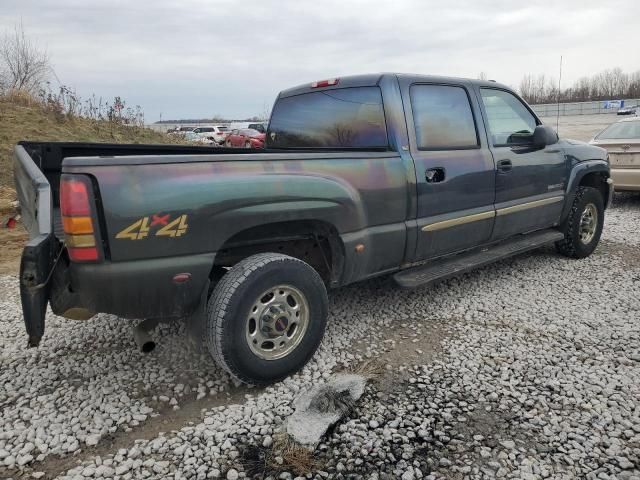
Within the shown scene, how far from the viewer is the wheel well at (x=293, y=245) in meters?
2.84

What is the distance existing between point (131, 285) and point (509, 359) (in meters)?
2.38

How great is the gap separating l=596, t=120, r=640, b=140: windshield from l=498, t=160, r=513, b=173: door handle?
5437mm

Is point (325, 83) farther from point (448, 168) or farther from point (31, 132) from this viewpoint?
point (31, 132)

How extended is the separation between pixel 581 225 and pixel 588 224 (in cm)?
15

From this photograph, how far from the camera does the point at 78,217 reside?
220cm

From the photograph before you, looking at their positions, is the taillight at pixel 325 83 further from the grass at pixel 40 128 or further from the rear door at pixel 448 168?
the grass at pixel 40 128

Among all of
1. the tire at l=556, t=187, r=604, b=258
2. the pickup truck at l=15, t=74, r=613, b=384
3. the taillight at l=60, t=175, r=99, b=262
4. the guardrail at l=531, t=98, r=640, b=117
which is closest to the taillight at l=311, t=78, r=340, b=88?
the pickup truck at l=15, t=74, r=613, b=384

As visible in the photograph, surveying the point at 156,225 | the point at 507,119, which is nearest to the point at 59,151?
the point at 156,225

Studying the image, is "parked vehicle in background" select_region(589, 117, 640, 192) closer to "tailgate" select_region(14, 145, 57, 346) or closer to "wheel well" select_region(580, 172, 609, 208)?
"wheel well" select_region(580, 172, 609, 208)

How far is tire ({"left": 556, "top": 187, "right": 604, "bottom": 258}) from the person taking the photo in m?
5.09

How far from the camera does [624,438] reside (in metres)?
2.32

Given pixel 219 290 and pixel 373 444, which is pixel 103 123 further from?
pixel 373 444

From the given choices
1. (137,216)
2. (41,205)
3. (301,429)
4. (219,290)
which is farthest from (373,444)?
(41,205)

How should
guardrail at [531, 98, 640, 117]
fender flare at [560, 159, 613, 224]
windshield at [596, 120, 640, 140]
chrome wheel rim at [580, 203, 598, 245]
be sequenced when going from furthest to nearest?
guardrail at [531, 98, 640, 117], windshield at [596, 120, 640, 140], chrome wheel rim at [580, 203, 598, 245], fender flare at [560, 159, 613, 224]
